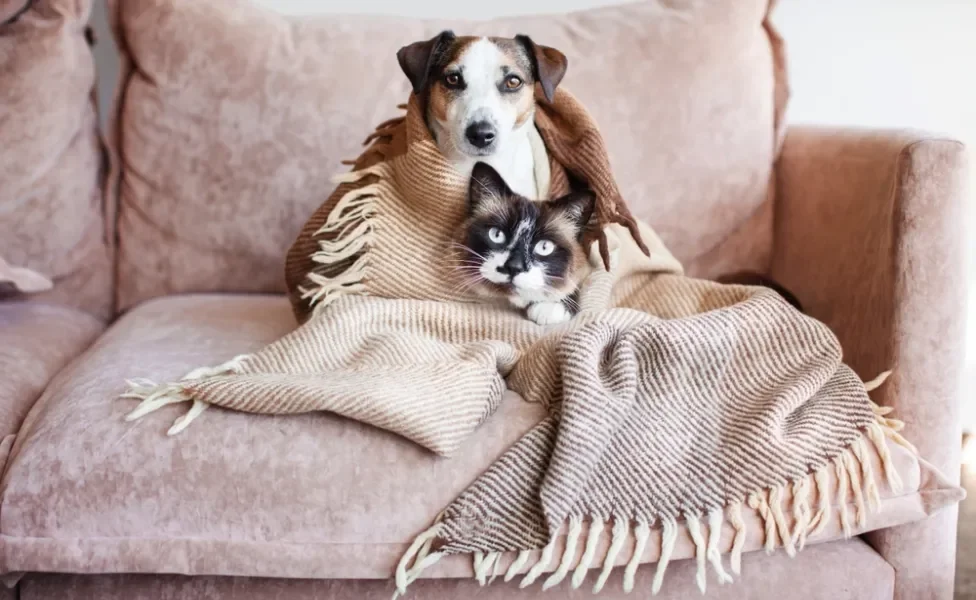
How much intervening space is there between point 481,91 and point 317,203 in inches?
18.6

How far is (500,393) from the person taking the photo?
997 millimetres

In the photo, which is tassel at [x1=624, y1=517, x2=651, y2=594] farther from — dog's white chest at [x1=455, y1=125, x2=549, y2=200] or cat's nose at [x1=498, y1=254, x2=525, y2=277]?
dog's white chest at [x1=455, y1=125, x2=549, y2=200]

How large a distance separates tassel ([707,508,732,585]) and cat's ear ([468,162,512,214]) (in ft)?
1.70

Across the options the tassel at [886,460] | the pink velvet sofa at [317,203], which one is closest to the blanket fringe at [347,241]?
the pink velvet sofa at [317,203]

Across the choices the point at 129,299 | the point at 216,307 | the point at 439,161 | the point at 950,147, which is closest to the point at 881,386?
the point at 950,147

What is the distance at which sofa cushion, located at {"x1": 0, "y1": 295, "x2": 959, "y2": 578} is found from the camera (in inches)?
34.2

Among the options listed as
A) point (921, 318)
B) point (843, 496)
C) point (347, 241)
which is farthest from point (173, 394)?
point (921, 318)

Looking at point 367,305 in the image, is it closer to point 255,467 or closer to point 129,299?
point 255,467

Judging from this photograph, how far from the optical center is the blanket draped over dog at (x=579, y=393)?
34.5 inches

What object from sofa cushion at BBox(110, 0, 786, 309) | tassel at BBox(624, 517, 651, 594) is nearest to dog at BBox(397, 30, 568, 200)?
sofa cushion at BBox(110, 0, 786, 309)

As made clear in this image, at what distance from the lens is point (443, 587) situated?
0.92m

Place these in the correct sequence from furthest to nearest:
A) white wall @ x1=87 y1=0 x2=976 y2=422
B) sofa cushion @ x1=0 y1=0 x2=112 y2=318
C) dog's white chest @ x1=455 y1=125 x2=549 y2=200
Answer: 1. white wall @ x1=87 y1=0 x2=976 y2=422
2. sofa cushion @ x1=0 y1=0 x2=112 y2=318
3. dog's white chest @ x1=455 y1=125 x2=549 y2=200

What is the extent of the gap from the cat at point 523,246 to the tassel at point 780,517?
1.25 feet

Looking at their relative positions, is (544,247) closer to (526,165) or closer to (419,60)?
(526,165)
